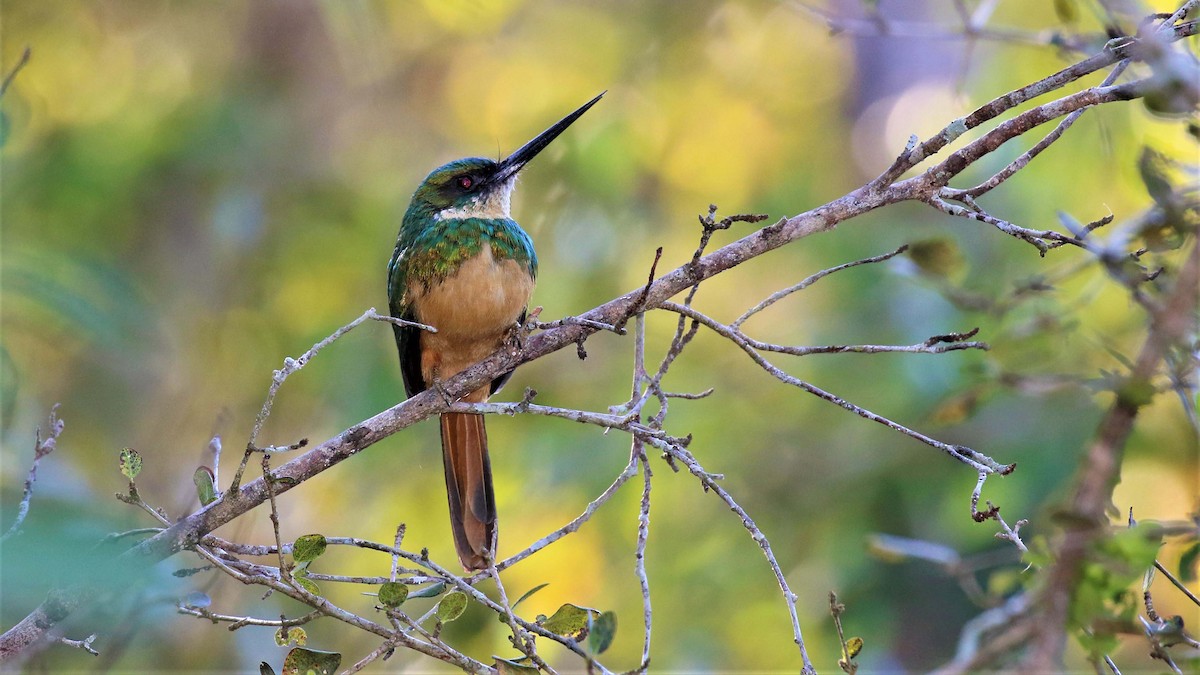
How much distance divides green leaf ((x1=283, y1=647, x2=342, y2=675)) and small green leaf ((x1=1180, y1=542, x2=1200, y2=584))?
1300 millimetres

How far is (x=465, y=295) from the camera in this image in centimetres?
280

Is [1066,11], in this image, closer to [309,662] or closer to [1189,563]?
[1189,563]

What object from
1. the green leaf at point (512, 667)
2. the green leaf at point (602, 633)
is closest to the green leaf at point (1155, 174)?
the green leaf at point (602, 633)

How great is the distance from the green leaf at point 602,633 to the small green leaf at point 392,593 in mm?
367

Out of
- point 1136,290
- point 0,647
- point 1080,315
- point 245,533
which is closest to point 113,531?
point 1136,290

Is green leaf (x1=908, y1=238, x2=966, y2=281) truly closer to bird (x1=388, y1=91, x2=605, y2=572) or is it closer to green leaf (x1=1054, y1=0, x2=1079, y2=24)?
green leaf (x1=1054, y1=0, x2=1079, y2=24)

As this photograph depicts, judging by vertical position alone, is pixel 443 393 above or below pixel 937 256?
above

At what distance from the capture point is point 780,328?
5.00 m

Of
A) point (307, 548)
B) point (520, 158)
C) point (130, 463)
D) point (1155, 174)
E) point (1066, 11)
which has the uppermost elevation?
point (520, 158)

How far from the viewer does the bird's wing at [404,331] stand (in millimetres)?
3037

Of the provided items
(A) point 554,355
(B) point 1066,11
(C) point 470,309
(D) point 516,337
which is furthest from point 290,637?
(A) point 554,355

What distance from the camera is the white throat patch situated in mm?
3213

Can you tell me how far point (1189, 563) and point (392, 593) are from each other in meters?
1.21

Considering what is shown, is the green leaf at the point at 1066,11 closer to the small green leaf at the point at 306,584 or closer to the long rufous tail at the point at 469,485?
the small green leaf at the point at 306,584
